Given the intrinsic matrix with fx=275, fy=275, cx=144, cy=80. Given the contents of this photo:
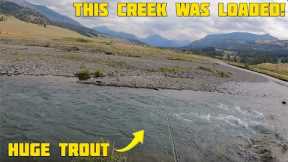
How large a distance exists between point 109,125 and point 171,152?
15.8 ft

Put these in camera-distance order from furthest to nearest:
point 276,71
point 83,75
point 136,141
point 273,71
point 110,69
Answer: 1. point 276,71
2. point 273,71
3. point 110,69
4. point 83,75
5. point 136,141

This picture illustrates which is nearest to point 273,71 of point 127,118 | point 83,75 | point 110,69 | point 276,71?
point 276,71

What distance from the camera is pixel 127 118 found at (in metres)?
19.0

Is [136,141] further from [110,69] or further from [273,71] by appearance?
[273,71]

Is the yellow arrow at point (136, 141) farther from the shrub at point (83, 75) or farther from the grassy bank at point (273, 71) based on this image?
the grassy bank at point (273, 71)

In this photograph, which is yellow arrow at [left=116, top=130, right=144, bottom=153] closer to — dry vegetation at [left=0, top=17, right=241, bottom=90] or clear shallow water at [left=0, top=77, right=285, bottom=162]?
clear shallow water at [left=0, top=77, right=285, bottom=162]

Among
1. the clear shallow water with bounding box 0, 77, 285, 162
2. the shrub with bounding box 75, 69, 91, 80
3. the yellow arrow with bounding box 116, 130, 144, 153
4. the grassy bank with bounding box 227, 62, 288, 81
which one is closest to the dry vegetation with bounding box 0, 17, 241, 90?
the shrub with bounding box 75, 69, 91, 80

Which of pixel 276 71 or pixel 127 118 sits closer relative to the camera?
pixel 127 118

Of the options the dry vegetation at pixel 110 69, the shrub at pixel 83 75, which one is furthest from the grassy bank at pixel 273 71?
the shrub at pixel 83 75

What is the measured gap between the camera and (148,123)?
18.3 metres

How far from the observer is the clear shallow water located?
47.9 feet

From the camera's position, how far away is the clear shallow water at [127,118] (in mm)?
14594

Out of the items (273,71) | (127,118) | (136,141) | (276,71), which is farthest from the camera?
(276,71)

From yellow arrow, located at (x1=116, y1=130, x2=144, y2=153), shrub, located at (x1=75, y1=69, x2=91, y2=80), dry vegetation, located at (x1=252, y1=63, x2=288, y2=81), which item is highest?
shrub, located at (x1=75, y1=69, x2=91, y2=80)
